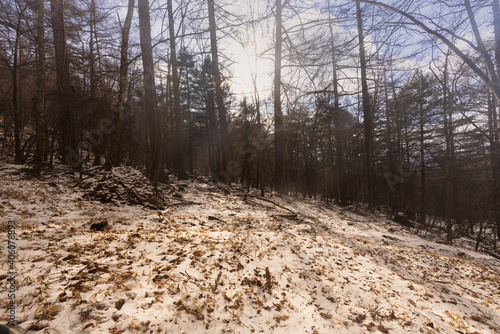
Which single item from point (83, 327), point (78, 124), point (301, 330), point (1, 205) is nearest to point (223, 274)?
point (301, 330)

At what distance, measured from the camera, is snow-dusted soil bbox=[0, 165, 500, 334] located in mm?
2121

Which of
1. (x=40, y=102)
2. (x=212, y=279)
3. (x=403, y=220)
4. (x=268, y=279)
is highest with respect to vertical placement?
(x=40, y=102)

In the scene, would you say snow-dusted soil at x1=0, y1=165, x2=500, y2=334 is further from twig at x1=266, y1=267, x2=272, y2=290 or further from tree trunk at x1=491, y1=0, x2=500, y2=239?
tree trunk at x1=491, y1=0, x2=500, y2=239

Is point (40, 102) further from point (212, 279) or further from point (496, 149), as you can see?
point (496, 149)

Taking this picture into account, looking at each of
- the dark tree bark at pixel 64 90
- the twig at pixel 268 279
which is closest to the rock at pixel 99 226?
the twig at pixel 268 279

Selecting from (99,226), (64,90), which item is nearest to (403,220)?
(99,226)

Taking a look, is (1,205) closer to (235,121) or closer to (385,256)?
(385,256)

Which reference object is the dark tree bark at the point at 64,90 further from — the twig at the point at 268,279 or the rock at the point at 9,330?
the twig at the point at 268,279

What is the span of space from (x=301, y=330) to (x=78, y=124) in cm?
1252

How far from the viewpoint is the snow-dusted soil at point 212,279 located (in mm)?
2121

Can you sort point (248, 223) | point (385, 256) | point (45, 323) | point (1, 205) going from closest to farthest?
point (45, 323)
point (1, 205)
point (385, 256)
point (248, 223)

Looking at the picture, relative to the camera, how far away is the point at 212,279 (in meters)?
2.92

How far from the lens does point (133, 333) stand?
1876mm

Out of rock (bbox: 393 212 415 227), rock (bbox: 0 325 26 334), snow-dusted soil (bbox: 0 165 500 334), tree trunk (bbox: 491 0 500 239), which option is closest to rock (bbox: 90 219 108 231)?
snow-dusted soil (bbox: 0 165 500 334)
